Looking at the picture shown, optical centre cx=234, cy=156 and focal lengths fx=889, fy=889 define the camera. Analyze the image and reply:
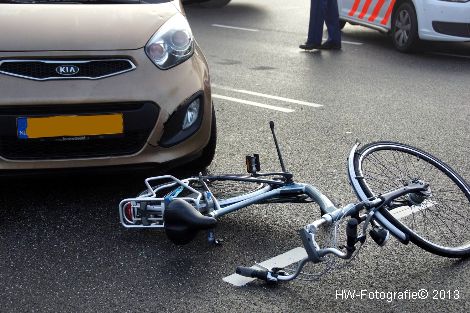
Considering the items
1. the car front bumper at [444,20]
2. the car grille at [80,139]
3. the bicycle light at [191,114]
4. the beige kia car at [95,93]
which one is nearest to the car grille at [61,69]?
the beige kia car at [95,93]

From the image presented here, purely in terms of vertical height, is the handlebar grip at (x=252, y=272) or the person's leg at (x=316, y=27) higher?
the handlebar grip at (x=252, y=272)

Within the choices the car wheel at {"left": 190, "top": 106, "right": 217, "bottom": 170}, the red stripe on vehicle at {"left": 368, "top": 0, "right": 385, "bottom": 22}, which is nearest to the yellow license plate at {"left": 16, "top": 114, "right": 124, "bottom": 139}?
the car wheel at {"left": 190, "top": 106, "right": 217, "bottom": 170}

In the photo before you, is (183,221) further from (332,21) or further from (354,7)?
(354,7)

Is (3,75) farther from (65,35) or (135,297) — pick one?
(135,297)

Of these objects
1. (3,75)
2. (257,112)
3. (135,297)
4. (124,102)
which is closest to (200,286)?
(135,297)

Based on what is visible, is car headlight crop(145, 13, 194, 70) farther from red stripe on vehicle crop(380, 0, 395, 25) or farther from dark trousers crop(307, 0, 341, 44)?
red stripe on vehicle crop(380, 0, 395, 25)

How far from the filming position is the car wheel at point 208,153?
545 cm

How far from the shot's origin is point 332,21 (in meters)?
11.3

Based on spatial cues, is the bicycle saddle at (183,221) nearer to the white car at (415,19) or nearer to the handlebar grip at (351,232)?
the handlebar grip at (351,232)

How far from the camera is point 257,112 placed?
7.63 metres

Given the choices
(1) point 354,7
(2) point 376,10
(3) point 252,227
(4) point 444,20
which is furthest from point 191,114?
(1) point 354,7

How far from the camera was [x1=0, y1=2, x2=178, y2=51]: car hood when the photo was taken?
4789 millimetres

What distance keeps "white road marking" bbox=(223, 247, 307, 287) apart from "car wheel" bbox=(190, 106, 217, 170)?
1.32 metres

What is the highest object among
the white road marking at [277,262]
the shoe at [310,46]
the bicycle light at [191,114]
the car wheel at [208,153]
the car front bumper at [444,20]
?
the bicycle light at [191,114]
